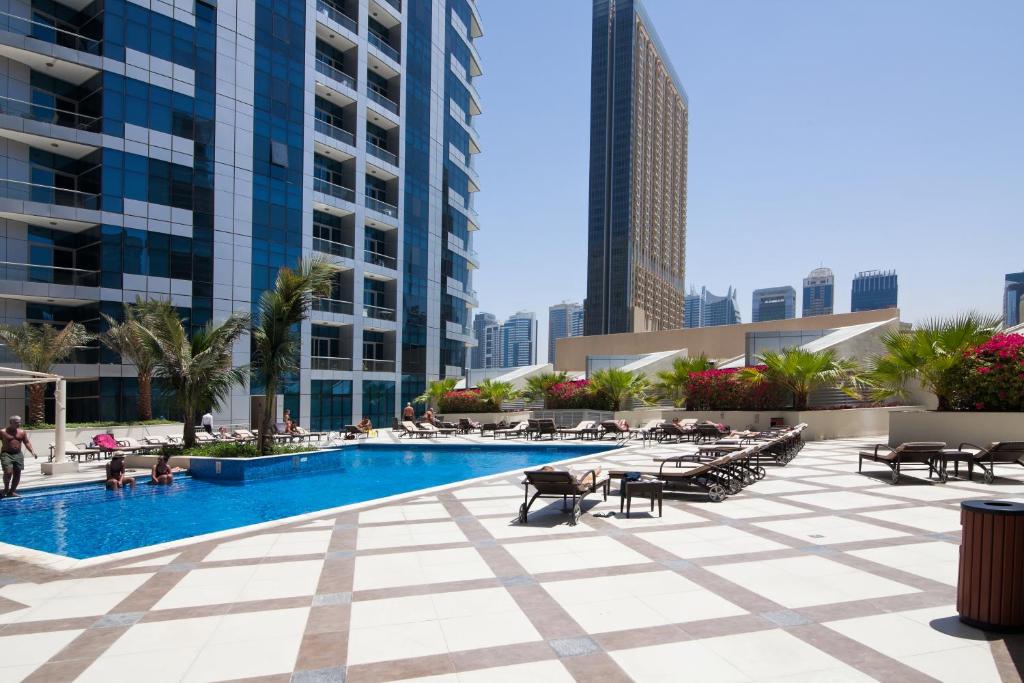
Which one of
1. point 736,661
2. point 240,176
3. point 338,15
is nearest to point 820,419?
point 736,661

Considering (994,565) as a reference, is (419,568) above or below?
below

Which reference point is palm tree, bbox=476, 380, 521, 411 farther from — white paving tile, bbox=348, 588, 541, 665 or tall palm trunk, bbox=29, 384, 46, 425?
white paving tile, bbox=348, 588, 541, 665

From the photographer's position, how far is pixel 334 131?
35.9m

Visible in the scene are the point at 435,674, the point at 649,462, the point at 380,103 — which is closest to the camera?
the point at 435,674

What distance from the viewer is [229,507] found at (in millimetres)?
12250

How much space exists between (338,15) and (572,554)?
3751 centimetres

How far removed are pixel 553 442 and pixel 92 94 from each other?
24.7 meters

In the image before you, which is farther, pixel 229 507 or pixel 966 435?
pixel 966 435

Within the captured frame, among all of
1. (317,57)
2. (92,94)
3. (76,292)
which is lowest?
(76,292)

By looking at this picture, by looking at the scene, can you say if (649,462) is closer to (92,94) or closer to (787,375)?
(787,375)

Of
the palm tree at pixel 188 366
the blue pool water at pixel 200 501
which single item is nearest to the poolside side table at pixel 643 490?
the blue pool water at pixel 200 501

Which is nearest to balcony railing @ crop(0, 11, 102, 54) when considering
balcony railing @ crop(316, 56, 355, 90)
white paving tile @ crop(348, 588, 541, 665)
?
balcony railing @ crop(316, 56, 355, 90)

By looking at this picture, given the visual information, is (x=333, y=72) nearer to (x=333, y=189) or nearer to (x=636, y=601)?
(x=333, y=189)

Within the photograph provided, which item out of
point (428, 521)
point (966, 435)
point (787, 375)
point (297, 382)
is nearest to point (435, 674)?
point (428, 521)
